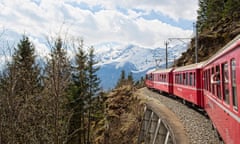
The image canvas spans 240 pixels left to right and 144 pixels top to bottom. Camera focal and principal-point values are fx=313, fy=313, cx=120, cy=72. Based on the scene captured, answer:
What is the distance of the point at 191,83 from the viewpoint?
1673 cm

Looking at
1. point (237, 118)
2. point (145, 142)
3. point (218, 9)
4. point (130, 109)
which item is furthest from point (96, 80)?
point (237, 118)

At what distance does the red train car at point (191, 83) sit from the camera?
15.1 metres

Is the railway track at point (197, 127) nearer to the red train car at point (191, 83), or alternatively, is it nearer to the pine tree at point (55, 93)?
the red train car at point (191, 83)

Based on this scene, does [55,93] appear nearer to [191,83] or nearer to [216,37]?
[191,83]

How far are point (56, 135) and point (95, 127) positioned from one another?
90.2 ft

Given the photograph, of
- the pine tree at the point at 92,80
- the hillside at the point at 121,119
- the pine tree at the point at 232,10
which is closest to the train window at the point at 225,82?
the hillside at the point at 121,119

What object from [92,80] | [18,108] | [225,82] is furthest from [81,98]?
[225,82]

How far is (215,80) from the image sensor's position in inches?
331

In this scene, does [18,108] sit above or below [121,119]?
above

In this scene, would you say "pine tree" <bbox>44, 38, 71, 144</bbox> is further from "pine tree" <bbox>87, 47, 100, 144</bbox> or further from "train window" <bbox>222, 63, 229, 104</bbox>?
"pine tree" <bbox>87, 47, 100, 144</bbox>

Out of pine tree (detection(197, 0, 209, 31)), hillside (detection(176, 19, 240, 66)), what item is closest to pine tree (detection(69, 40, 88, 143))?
hillside (detection(176, 19, 240, 66))

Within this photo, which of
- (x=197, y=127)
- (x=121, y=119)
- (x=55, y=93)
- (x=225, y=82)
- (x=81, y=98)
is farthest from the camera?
(x=81, y=98)

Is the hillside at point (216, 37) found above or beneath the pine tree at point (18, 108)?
above

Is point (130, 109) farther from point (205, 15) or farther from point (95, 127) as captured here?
point (205, 15)
